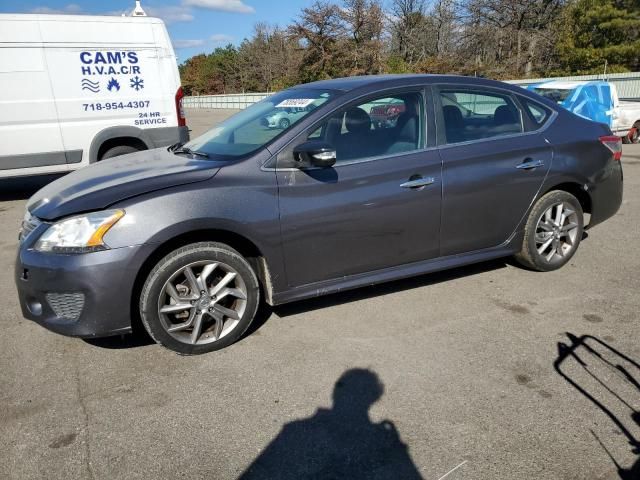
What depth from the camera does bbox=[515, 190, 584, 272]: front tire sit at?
4.29 metres

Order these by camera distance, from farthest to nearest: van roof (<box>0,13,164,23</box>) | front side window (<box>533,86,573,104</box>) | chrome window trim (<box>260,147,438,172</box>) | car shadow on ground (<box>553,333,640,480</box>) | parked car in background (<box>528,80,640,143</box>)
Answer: front side window (<box>533,86,573,104</box>), parked car in background (<box>528,80,640,143</box>), van roof (<box>0,13,164,23</box>), chrome window trim (<box>260,147,438,172</box>), car shadow on ground (<box>553,333,640,480</box>)

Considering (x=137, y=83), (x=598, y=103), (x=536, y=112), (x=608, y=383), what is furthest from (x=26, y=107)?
(x=598, y=103)

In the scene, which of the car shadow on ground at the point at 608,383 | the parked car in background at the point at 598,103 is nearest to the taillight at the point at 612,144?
the car shadow on ground at the point at 608,383

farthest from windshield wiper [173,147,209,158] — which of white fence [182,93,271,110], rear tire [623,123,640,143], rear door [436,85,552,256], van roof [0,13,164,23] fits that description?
white fence [182,93,271,110]

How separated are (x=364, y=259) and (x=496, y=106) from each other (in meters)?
1.80

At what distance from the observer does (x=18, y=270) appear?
3.07 meters

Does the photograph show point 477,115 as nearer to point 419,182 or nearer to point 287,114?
point 419,182

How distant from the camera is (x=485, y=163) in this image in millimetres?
3924

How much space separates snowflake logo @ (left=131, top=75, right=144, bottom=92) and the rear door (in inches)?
219

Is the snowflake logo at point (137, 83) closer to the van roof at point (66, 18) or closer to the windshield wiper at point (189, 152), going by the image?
the van roof at point (66, 18)

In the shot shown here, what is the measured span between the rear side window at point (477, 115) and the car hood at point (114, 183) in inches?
70.5

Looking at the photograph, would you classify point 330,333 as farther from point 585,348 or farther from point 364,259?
point 585,348

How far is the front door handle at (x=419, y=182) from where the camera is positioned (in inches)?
142

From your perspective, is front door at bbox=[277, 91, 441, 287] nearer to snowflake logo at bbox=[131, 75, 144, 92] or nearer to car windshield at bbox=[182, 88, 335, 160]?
car windshield at bbox=[182, 88, 335, 160]
